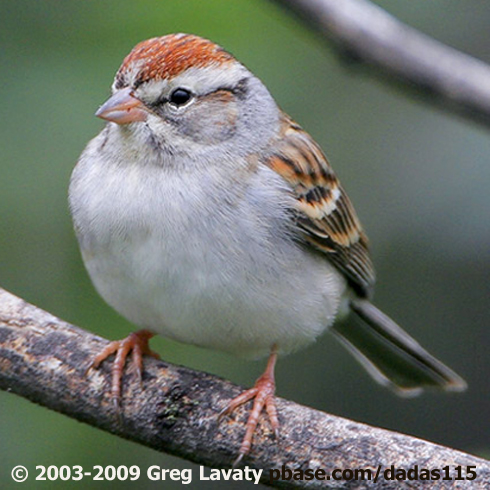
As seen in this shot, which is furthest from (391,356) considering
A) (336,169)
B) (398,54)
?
(398,54)

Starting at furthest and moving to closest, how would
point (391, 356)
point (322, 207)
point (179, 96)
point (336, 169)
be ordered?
point (336, 169), point (391, 356), point (322, 207), point (179, 96)

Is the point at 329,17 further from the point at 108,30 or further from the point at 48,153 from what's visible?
the point at 48,153

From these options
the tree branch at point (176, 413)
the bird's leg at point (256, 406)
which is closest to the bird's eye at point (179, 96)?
the tree branch at point (176, 413)

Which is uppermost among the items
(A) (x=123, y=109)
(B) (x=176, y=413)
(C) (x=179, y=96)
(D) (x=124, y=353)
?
(C) (x=179, y=96)

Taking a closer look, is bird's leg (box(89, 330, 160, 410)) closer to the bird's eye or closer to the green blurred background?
the green blurred background

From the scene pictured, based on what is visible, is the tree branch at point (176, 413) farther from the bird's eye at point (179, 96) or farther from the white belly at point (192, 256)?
the bird's eye at point (179, 96)

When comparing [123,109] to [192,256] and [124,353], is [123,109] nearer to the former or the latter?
[192,256]
